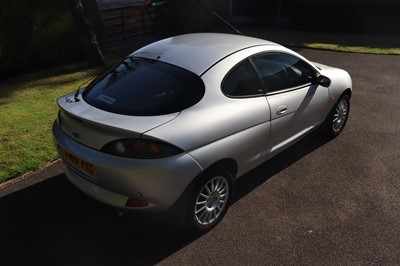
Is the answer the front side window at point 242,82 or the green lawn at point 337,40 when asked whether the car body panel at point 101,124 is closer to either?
the front side window at point 242,82

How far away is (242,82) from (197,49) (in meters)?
0.59

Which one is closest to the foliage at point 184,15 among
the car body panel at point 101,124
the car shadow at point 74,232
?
the car shadow at point 74,232

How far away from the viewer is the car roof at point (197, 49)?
3539 millimetres

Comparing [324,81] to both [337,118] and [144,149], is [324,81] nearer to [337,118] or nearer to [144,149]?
[337,118]

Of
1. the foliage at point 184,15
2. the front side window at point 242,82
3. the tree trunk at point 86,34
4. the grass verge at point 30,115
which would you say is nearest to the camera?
the front side window at point 242,82

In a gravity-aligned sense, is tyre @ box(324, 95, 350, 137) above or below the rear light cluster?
below

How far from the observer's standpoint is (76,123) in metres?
3.21

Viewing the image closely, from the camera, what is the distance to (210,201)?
3.37 meters

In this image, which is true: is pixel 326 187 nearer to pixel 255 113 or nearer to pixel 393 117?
pixel 255 113

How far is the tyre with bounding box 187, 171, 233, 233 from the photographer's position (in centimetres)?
316

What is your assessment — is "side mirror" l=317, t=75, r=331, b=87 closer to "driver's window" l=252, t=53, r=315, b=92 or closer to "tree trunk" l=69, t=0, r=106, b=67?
"driver's window" l=252, t=53, r=315, b=92

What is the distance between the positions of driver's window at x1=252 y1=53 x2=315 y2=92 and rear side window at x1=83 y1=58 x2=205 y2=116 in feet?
2.89

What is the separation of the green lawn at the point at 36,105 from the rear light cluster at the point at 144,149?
216 cm

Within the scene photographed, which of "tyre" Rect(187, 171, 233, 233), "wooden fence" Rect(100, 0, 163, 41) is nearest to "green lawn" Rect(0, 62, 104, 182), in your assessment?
"tyre" Rect(187, 171, 233, 233)
